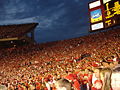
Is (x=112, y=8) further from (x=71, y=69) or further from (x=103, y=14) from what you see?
(x=71, y=69)

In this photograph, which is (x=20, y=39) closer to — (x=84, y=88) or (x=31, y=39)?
(x=31, y=39)

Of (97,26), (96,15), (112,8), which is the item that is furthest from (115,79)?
(96,15)

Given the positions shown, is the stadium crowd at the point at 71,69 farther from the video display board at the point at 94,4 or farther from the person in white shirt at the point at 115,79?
the video display board at the point at 94,4

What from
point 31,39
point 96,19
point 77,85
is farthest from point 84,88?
point 31,39

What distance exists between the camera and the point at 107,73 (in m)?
2.56

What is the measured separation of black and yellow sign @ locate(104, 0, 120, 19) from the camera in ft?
63.4

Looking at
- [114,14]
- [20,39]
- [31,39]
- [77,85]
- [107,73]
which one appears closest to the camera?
[107,73]

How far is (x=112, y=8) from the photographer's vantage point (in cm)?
1964

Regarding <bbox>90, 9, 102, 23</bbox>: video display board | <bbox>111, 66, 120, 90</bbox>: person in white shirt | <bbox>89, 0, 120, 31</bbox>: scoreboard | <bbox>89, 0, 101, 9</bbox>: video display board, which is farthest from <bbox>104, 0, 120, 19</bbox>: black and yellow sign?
<bbox>111, 66, 120, 90</bbox>: person in white shirt

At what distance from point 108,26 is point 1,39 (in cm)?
1086

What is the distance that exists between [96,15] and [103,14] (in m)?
1.09

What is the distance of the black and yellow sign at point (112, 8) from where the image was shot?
19.3m

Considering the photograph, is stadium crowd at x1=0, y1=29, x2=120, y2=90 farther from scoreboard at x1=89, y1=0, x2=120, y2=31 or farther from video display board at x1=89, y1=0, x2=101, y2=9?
video display board at x1=89, y1=0, x2=101, y2=9

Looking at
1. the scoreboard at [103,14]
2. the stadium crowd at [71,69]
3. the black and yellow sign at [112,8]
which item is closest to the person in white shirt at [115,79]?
the stadium crowd at [71,69]
